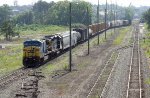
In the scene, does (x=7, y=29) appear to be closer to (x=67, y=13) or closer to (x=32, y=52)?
(x=32, y=52)

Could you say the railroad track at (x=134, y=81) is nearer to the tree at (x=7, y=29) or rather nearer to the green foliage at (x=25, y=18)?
the tree at (x=7, y=29)

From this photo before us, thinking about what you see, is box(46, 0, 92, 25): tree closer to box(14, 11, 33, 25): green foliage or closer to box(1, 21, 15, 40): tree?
box(14, 11, 33, 25): green foliage

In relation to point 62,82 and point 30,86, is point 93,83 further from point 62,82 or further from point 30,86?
point 30,86

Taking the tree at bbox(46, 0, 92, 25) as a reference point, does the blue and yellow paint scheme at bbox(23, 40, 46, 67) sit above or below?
below

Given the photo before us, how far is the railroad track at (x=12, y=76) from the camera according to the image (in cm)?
3256

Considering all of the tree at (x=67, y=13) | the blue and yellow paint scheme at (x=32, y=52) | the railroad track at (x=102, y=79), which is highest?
the tree at (x=67, y=13)

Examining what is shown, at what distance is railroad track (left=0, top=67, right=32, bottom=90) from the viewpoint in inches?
1282

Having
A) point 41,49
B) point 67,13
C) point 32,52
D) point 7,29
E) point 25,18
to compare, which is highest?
point 67,13

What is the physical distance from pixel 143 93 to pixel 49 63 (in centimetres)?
1970

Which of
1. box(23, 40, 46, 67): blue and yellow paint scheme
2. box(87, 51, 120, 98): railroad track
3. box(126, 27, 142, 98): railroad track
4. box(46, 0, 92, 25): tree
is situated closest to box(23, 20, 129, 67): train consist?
box(23, 40, 46, 67): blue and yellow paint scheme

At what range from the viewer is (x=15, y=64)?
4666 cm

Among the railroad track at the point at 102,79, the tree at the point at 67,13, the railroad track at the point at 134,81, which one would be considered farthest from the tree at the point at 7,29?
the tree at the point at 67,13

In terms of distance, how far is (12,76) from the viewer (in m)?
36.4

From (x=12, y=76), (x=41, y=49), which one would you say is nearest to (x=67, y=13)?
(x=41, y=49)
